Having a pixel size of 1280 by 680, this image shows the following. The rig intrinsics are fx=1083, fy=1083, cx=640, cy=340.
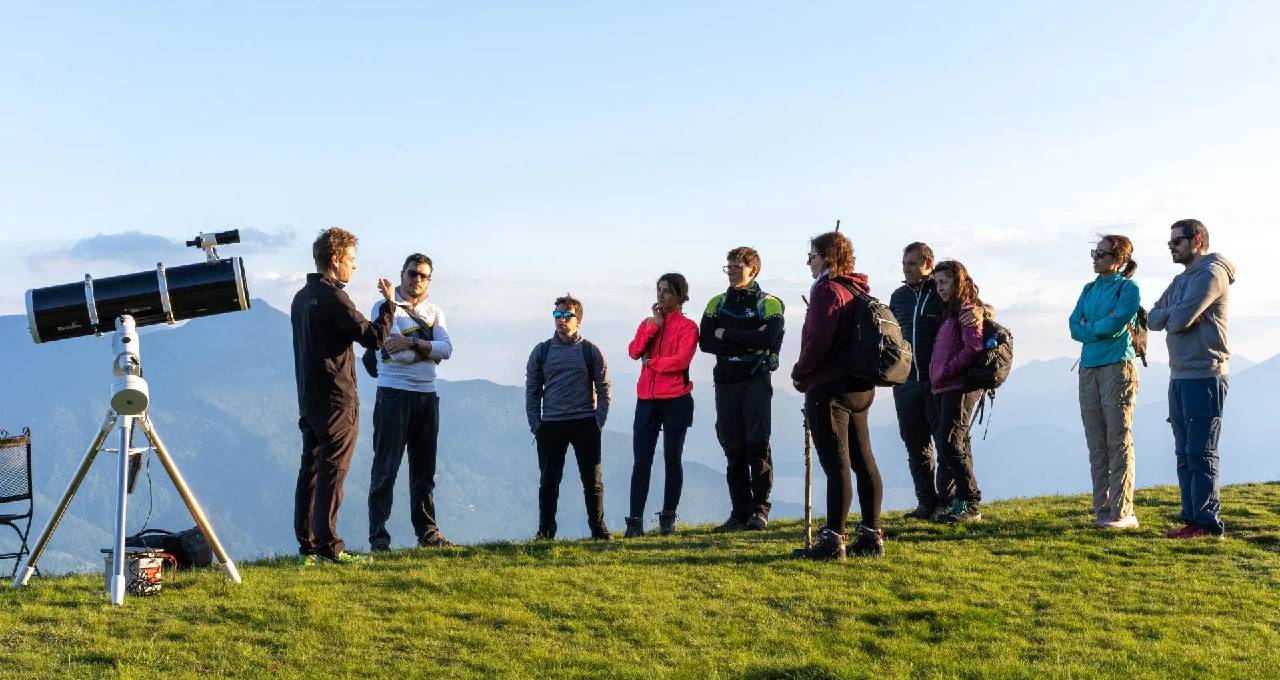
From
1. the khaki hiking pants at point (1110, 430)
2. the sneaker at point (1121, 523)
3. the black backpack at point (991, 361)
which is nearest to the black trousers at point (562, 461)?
the black backpack at point (991, 361)

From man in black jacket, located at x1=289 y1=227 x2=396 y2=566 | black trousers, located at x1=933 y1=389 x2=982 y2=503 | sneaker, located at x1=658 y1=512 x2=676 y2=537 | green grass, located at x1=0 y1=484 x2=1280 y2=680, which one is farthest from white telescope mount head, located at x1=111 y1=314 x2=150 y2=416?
black trousers, located at x1=933 y1=389 x2=982 y2=503

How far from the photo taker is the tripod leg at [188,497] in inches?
300

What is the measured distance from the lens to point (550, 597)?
799 centimetres

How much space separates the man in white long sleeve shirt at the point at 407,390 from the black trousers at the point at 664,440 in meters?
2.17

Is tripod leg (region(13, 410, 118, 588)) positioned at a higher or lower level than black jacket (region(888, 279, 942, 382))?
lower

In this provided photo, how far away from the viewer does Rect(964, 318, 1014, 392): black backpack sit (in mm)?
10688

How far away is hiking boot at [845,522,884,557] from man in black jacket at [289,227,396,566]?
4319 millimetres

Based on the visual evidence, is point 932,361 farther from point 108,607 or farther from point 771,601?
point 108,607

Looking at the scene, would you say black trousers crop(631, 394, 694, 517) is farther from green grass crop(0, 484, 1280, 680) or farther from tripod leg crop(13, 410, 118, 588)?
tripod leg crop(13, 410, 118, 588)

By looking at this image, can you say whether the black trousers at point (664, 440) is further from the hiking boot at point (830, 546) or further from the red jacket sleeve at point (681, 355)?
the hiking boot at point (830, 546)

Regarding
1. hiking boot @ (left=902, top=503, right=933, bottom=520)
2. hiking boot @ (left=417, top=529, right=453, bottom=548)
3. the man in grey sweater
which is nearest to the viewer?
hiking boot @ (left=417, top=529, right=453, bottom=548)

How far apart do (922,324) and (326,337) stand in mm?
5992

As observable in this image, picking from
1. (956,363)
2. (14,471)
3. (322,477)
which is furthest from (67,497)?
(956,363)

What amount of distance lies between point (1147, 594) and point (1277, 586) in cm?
123
